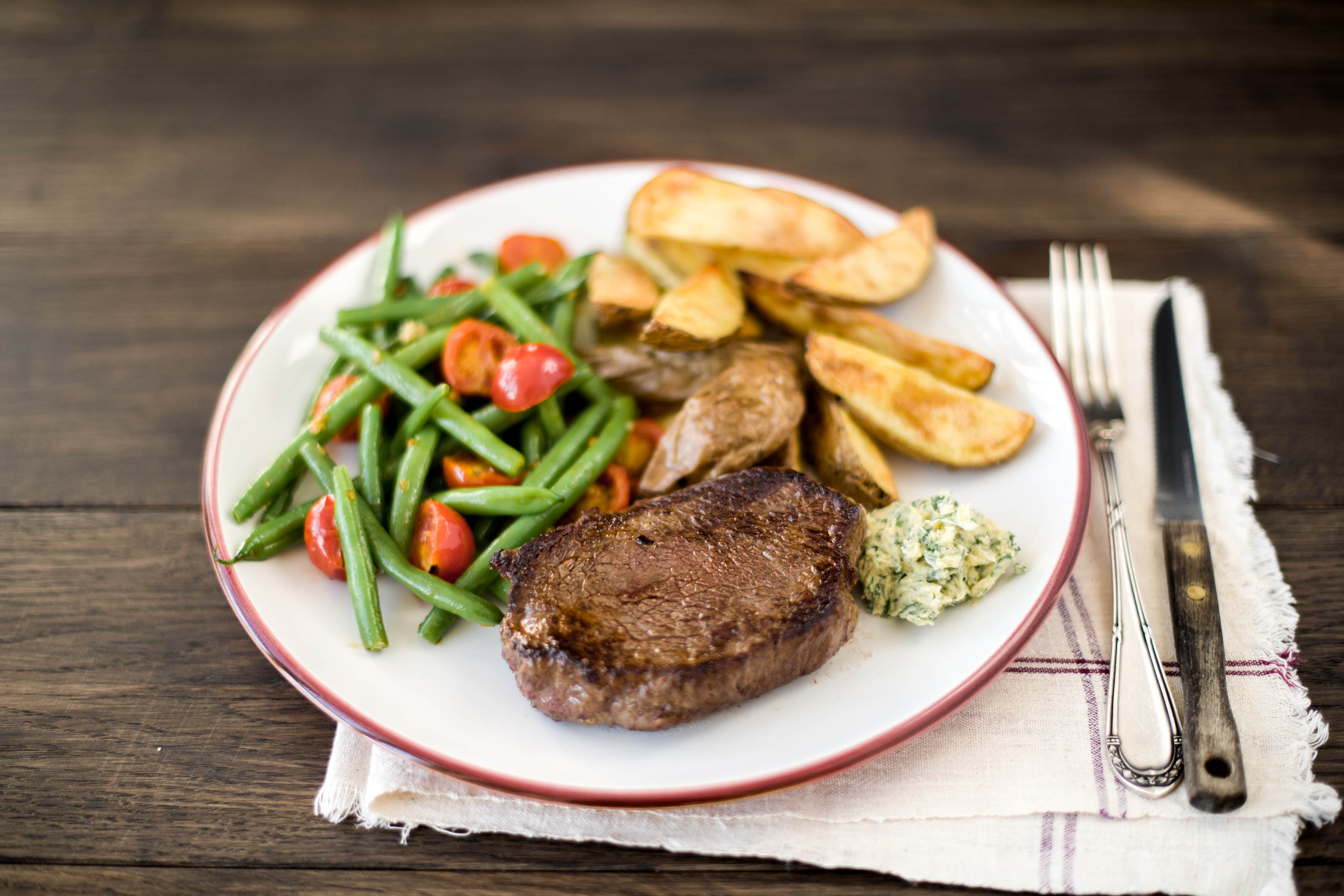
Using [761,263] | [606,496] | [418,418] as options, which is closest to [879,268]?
[761,263]

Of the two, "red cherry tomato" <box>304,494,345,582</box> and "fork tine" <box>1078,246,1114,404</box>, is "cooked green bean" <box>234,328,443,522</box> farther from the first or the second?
"fork tine" <box>1078,246,1114,404</box>

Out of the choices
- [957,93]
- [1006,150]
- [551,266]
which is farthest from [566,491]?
[957,93]

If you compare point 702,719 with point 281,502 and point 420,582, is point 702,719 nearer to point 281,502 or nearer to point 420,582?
point 420,582

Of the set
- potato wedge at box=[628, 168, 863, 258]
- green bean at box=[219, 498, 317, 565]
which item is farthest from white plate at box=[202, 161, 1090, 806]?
potato wedge at box=[628, 168, 863, 258]

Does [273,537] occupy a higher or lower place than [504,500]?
lower

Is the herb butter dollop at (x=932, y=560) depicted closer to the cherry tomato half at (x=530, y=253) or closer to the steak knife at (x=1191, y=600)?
the steak knife at (x=1191, y=600)

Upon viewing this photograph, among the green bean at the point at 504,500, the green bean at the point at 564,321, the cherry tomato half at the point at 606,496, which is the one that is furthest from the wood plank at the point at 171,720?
the green bean at the point at 564,321

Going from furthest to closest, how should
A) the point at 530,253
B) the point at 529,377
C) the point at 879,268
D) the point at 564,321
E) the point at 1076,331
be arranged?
the point at 530,253
the point at 1076,331
the point at 564,321
the point at 879,268
the point at 529,377
